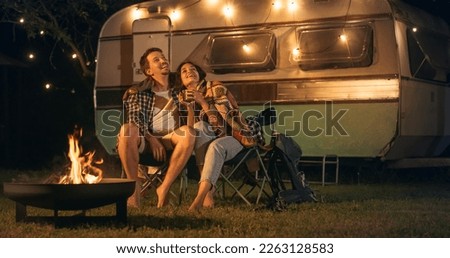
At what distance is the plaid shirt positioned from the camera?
21.4ft

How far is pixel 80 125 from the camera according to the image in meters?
12.8

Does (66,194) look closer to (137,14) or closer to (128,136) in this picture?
(128,136)

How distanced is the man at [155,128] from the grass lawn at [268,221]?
270mm

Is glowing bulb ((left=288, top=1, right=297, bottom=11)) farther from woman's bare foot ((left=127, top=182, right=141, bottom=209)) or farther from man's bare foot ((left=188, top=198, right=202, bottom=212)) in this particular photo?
man's bare foot ((left=188, top=198, right=202, bottom=212))

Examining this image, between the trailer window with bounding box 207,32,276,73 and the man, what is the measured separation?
232 cm

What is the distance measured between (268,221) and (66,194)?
133 cm

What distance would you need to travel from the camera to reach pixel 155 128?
6.73 metres

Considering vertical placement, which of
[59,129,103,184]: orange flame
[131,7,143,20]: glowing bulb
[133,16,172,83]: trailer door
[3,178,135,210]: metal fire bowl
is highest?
[131,7,143,20]: glowing bulb

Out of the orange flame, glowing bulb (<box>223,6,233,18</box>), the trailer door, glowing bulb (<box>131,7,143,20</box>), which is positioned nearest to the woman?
the orange flame

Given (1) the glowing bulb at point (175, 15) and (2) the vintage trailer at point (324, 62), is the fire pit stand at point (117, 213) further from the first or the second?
(1) the glowing bulb at point (175, 15)

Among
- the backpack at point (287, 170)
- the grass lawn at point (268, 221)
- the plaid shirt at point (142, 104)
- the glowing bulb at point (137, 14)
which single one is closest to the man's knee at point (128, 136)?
the plaid shirt at point (142, 104)
